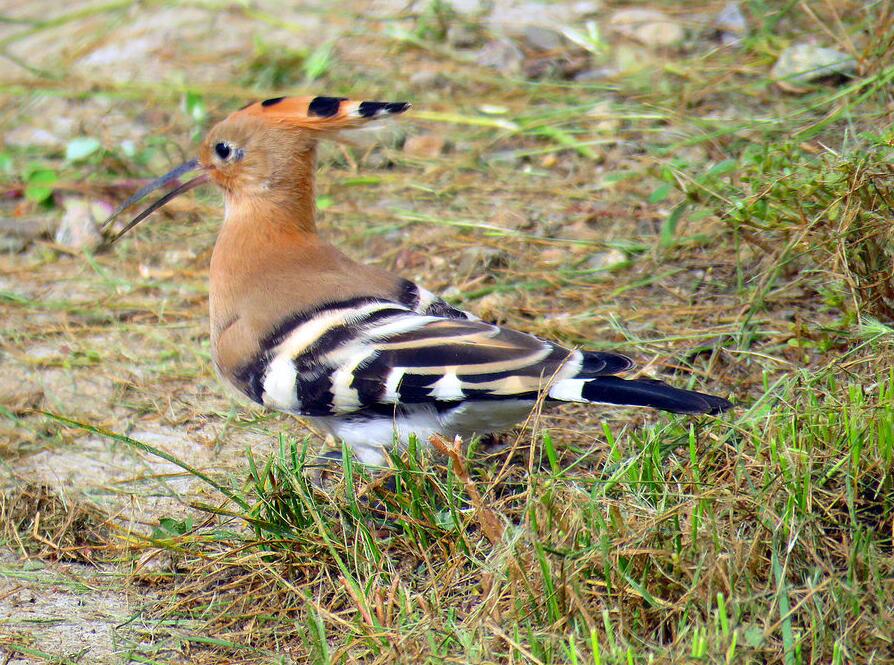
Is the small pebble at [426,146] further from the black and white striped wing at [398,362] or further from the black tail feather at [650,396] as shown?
the black tail feather at [650,396]

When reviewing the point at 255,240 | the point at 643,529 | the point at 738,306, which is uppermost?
the point at 255,240

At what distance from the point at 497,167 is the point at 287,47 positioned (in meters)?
1.61

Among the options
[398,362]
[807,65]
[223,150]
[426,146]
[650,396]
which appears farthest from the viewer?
[426,146]

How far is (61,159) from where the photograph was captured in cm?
504

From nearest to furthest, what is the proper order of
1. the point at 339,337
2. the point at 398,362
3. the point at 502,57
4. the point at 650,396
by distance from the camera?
the point at 650,396 → the point at 398,362 → the point at 339,337 → the point at 502,57

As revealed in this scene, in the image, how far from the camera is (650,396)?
96.9 inches

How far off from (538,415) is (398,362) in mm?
431

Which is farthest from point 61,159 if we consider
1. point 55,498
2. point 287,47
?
point 55,498

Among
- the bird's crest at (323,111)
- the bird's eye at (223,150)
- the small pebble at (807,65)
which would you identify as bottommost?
the small pebble at (807,65)

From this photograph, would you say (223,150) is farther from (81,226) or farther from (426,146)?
(426,146)

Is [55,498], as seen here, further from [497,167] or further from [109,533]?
[497,167]

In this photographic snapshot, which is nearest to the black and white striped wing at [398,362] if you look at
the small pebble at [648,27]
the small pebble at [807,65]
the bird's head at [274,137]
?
the bird's head at [274,137]

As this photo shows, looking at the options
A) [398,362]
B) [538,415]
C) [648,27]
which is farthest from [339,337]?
[648,27]

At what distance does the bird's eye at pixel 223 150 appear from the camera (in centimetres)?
338
